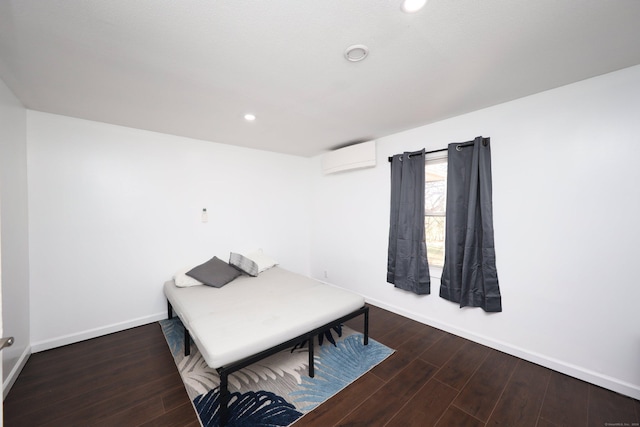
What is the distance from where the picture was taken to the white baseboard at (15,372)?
179 centimetres

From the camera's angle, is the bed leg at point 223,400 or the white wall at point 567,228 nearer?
the bed leg at point 223,400

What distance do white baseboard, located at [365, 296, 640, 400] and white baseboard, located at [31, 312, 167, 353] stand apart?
3342mm

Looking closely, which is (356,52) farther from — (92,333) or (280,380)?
(92,333)

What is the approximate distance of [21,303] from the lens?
7.07ft

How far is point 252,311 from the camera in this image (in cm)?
218

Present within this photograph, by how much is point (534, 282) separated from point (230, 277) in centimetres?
320

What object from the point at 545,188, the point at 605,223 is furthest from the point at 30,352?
the point at 605,223

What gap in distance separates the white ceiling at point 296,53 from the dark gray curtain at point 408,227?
28.1 inches

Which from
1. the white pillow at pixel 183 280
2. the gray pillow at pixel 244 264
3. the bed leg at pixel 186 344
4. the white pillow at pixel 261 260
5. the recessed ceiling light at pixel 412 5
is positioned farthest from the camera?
the white pillow at pixel 261 260

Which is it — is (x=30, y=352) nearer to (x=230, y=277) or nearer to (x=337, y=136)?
(x=230, y=277)

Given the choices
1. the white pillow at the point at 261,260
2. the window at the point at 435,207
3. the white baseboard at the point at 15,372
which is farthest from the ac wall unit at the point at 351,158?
the white baseboard at the point at 15,372

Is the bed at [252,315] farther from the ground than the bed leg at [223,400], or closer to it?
farther from the ground

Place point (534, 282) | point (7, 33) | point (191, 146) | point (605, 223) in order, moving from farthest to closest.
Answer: point (191, 146), point (534, 282), point (605, 223), point (7, 33)

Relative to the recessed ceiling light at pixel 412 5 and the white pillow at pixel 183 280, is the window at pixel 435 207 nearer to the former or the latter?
the recessed ceiling light at pixel 412 5
